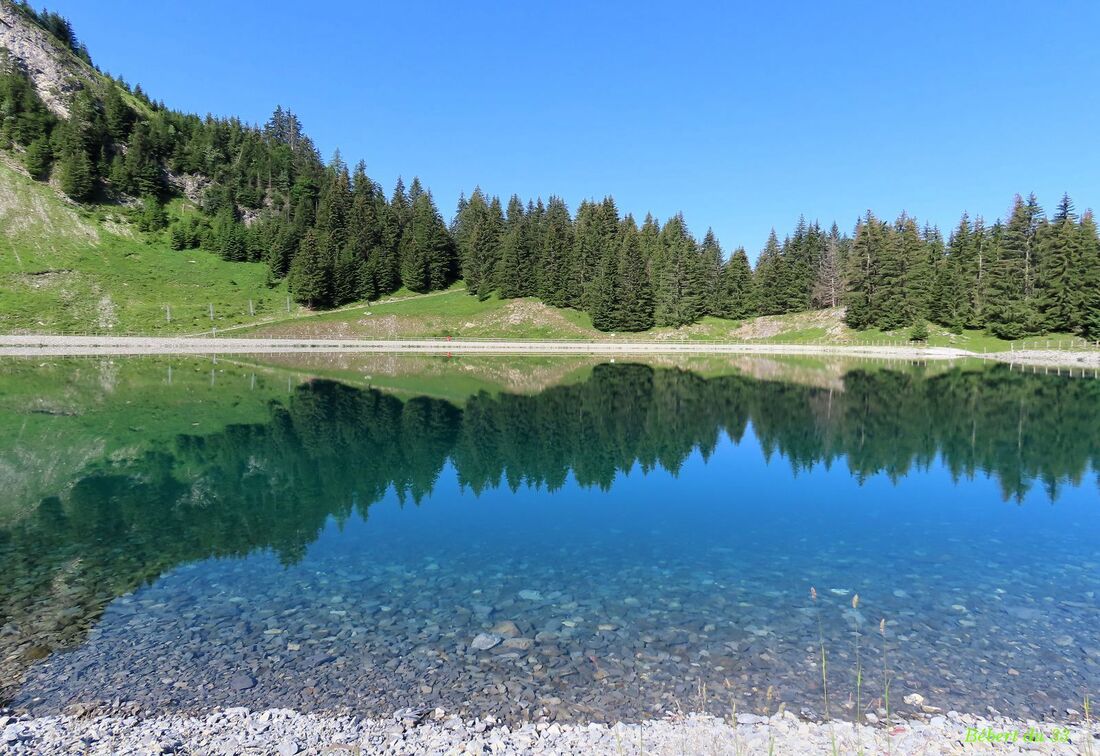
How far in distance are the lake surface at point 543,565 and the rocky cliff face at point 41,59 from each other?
145m

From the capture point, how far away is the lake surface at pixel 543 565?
975cm

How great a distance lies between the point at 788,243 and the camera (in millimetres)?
134000

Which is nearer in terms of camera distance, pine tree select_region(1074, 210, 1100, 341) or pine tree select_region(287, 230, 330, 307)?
pine tree select_region(1074, 210, 1100, 341)

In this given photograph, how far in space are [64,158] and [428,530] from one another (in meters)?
148

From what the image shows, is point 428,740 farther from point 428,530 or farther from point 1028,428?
point 1028,428

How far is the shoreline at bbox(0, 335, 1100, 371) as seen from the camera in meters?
84.2

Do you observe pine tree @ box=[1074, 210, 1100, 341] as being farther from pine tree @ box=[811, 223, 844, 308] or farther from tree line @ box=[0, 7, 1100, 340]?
pine tree @ box=[811, 223, 844, 308]

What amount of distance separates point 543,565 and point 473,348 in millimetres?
86480

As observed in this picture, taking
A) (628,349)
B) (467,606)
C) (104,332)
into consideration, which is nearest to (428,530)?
(467,606)

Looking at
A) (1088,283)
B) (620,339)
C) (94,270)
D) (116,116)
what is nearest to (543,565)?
(620,339)

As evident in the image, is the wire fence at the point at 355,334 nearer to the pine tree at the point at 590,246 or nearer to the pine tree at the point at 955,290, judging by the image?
the pine tree at the point at 955,290

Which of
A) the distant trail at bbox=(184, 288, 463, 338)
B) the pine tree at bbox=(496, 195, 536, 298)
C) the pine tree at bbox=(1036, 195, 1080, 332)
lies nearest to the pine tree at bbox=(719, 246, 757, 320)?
the pine tree at bbox=(496, 195, 536, 298)

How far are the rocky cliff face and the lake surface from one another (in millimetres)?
145350

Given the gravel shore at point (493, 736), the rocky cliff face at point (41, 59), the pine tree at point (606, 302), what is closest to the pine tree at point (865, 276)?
the pine tree at point (606, 302)
